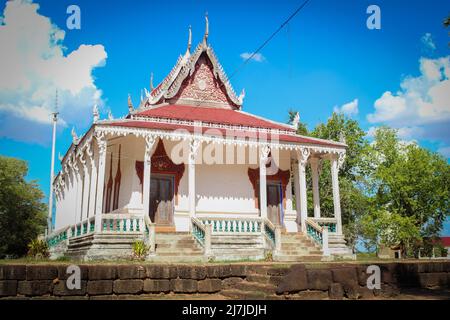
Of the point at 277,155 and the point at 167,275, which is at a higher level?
the point at 277,155

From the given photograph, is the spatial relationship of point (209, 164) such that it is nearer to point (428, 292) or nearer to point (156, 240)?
point (156, 240)

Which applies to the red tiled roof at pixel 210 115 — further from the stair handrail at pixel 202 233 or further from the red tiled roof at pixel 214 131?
the stair handrail at pixel 202 233

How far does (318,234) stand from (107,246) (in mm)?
8380

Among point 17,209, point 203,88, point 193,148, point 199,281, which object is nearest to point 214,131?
point 193,148

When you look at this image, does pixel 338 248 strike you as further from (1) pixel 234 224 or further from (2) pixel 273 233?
(1) pixel 234 224

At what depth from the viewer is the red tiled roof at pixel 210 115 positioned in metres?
19.5

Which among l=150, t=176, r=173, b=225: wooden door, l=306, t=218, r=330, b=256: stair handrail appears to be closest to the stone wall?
l=306, t=218, r=330, b=256: stair handrail

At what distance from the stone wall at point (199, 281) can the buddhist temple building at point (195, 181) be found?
5.04 metres

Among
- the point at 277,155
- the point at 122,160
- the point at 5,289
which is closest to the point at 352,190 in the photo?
the point at 277,155

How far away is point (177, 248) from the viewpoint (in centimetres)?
1538

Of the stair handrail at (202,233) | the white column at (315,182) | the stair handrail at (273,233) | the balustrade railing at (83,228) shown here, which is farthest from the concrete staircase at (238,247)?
the white column at (315,182)

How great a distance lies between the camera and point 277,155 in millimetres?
21250

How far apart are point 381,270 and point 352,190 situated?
2703 cm

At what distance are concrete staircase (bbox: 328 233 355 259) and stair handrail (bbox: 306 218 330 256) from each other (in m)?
0.59
